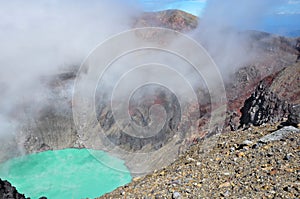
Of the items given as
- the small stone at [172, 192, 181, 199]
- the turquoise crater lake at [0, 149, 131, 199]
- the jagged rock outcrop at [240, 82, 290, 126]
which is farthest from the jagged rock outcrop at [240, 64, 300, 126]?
the turquoise crater lake at [0, 149, 131, 199]

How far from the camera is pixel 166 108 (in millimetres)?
99375

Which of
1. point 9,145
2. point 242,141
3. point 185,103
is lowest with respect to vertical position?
point 242,141

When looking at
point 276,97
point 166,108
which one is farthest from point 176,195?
point 166,108

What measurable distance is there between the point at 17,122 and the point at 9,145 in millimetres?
11311

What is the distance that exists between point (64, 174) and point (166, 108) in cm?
6504

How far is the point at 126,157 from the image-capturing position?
10200cm

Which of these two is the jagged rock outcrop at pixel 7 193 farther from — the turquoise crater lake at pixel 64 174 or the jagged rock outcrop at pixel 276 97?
the turquoise crater lake at pixel 64 174

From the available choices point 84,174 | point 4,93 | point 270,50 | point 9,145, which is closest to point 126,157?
point 84,174

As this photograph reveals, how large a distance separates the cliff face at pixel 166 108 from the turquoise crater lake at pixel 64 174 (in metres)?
5.50

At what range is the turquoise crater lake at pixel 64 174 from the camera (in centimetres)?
11881

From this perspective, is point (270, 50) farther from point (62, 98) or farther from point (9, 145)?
point (9, 145)

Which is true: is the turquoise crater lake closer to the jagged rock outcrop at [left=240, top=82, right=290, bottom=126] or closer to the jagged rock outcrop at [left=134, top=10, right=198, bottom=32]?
the jagged rock outcrop at [left=240, top=82, right=290, bottom=126]

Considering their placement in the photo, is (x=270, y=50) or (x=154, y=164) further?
(x=270, y=50)

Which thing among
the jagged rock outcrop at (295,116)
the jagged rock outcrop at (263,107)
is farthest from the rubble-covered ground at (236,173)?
the jagged rock outcrop at (263,107)
